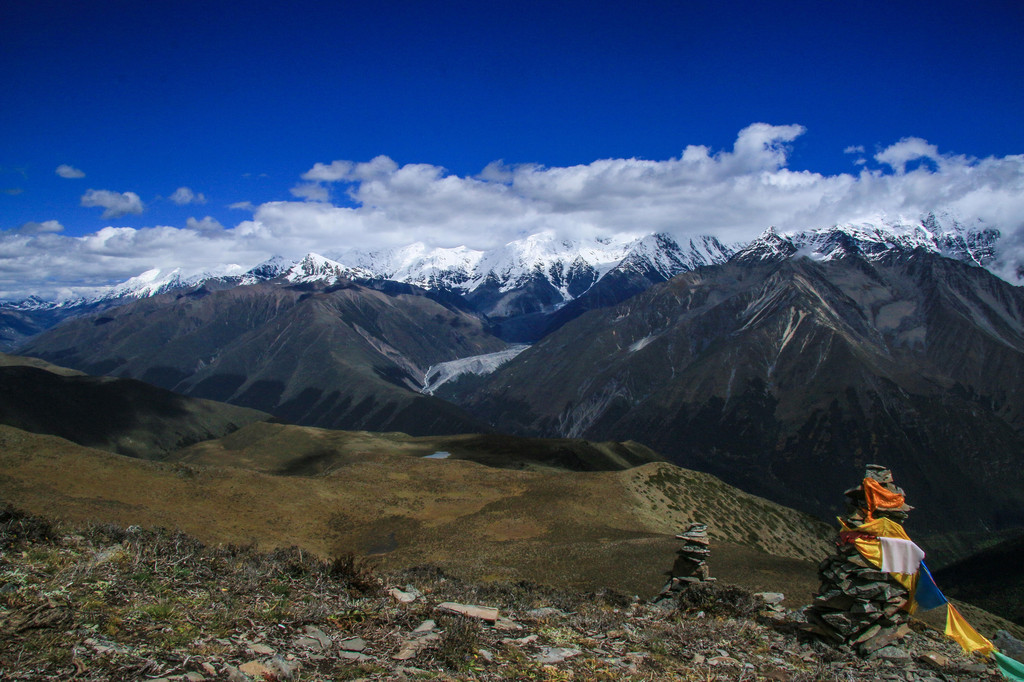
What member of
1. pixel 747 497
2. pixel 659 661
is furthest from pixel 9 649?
pixel 747 497

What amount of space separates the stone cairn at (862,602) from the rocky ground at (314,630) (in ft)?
1.34

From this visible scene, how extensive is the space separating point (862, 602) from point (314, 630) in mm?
13478

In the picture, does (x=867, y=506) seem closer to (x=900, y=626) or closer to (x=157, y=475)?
(x=900, y=626)

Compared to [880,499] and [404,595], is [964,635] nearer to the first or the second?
[880,499]

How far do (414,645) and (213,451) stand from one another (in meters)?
132

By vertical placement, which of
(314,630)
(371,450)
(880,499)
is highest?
(880,499)

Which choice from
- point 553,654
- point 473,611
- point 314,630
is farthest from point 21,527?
point 553,654

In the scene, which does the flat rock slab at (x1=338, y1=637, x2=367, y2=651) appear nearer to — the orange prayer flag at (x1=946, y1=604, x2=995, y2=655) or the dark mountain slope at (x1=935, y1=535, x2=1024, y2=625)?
the orange prayer flag at (x1=946, y1=604, x2=995, y2=655)

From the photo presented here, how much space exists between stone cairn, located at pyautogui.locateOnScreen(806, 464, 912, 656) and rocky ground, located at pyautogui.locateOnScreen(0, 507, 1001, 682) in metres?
0.41

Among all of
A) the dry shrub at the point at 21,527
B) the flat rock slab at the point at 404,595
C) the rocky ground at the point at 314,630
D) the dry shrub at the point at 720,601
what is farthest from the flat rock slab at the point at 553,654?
the dry shrub at the point at 21,527

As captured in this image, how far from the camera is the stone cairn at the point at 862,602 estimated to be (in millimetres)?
15383

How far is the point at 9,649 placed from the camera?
9.20 metres

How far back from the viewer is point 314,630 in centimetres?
1214

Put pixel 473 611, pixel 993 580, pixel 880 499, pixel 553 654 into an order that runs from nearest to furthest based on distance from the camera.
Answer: pixel 553 654, pixel 473 611, pixel 880 499, pixel 993 580
